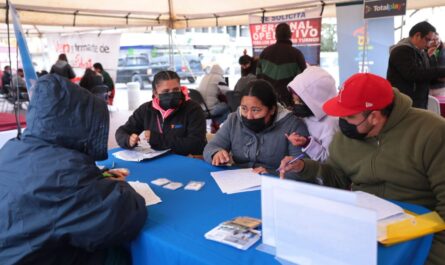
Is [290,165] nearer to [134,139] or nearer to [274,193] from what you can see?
[274,193]

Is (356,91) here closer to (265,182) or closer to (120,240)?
(265,182)

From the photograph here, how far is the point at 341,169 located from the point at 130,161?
3.83 ft

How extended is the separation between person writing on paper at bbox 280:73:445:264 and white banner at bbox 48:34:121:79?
7.64 meters

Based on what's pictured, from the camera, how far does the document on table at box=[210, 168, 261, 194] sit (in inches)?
61.8

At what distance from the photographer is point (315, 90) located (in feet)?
6.18

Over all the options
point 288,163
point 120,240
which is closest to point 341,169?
point 288,163

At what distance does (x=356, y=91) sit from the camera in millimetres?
1343

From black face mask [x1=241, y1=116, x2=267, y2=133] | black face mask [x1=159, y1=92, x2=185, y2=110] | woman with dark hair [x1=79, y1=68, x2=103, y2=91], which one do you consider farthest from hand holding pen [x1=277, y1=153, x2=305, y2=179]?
woman with dark hair [x1=79, y1=68, x2=103, y2=91]

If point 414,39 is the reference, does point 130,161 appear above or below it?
below

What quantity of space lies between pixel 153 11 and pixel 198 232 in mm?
4667

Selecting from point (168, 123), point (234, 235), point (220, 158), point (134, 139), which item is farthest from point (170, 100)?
point (234, 235)

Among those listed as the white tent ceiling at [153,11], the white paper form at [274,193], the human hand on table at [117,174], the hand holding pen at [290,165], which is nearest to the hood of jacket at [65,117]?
the human hand on table at [117,174]

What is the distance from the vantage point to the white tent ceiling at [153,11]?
435cm

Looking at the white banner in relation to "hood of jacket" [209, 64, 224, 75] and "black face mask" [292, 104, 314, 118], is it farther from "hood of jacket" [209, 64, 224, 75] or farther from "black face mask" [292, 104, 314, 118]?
"black face mask" [292, 104, 314, 118]
